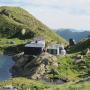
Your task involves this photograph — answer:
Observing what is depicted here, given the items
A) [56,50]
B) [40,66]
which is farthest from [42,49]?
[40,66]

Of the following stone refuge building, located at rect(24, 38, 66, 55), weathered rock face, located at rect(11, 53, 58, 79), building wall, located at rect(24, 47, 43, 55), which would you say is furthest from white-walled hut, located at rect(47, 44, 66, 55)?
weathered rock face, located at rect(11, 53, 58, 79)

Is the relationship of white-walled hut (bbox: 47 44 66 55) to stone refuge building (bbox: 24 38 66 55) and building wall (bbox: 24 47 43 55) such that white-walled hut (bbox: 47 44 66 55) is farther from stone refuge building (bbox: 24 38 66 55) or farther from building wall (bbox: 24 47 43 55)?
building wall (bbox: 24 47 43 55)

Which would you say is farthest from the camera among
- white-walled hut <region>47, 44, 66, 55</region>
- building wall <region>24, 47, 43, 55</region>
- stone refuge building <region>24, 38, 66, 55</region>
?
building wall <region>24, 47, 43, 55</region>

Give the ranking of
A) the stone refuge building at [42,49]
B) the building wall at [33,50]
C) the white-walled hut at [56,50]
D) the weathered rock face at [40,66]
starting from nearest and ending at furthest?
the weathered rock face at [40,66] → the white-walled hut at [56,50] → the stone refuge building at [42,49] → the building wall at [33,50]

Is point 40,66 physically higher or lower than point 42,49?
lower

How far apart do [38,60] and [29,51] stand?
4027 centimetres

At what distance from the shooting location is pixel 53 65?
125375mm

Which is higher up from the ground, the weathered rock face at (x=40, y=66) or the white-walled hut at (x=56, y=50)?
the white-walled hut at (x=56, y=50)

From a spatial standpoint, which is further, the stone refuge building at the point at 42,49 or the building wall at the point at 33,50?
the building wall at the point at 33,50

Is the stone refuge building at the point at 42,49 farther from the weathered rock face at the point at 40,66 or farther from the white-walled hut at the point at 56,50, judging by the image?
the weathered rock face at the point at 40,66

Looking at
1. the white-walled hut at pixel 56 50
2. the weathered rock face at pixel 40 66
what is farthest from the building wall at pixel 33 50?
the weathered rock face at pixel 40 66

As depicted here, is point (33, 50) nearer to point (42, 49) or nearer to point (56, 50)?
point (42, 49)

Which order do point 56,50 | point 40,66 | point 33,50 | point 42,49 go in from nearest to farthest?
point 40,66
point 56,50
point 42,49
point 33,50

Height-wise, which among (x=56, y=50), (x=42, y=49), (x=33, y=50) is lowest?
(x=56, y=50)
